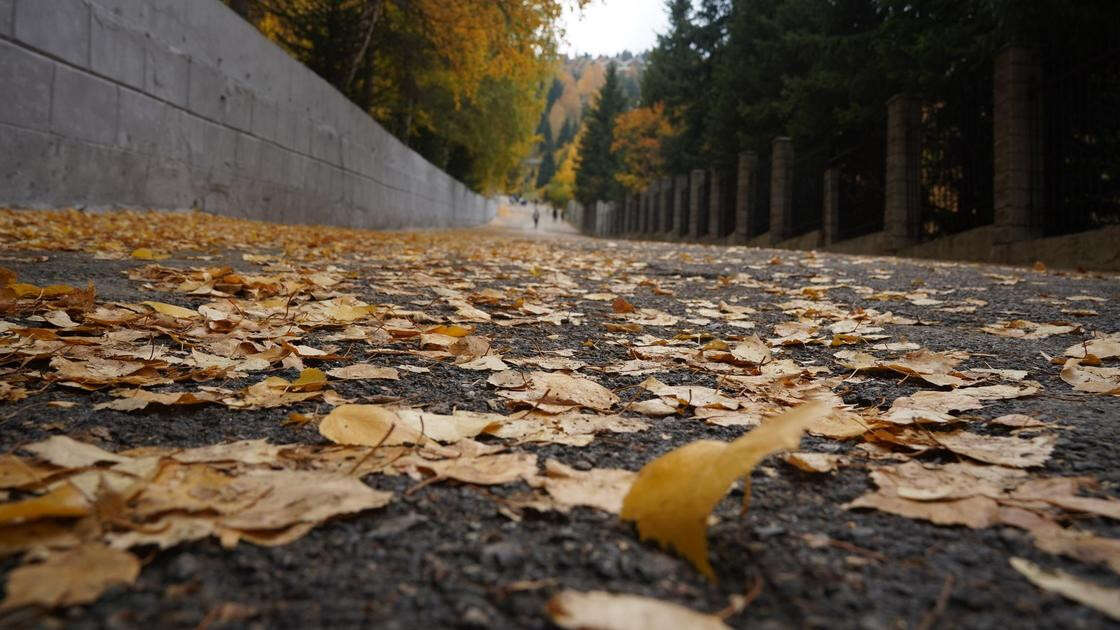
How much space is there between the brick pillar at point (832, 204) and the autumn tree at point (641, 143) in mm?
21997

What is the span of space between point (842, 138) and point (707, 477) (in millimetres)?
15439

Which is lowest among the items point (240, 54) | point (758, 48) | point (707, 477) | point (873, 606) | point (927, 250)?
point (873, 606)

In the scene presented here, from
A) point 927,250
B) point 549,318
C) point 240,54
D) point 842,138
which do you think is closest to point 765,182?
point 842,138

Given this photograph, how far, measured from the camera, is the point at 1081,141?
7352 mm

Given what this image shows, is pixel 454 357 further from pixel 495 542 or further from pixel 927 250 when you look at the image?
pixel 927 250

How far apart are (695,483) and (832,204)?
14.0 meters

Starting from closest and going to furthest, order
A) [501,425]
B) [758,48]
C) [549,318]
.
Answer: [501,425]
[549,318]
[758,48]

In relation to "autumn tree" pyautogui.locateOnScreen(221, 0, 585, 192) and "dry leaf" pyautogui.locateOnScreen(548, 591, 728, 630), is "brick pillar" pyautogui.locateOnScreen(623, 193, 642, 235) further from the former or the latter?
"dry leaf" pyautogui.locateOnScreen(548, 591, 728, 630)

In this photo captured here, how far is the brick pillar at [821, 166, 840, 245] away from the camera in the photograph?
1344cm

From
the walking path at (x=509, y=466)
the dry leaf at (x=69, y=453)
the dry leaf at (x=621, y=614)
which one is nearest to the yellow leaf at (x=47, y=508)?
the walking path at (x=509, y=466)

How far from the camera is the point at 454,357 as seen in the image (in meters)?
2.06

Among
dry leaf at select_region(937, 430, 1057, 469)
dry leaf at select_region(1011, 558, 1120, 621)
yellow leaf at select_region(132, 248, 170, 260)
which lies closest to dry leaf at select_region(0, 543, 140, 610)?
dry leaf at select_region(1011, 558, 1120, 621)

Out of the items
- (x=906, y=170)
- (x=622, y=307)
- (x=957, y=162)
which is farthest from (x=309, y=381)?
(x=906, y=170)

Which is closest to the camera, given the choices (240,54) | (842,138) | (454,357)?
(454,357)
